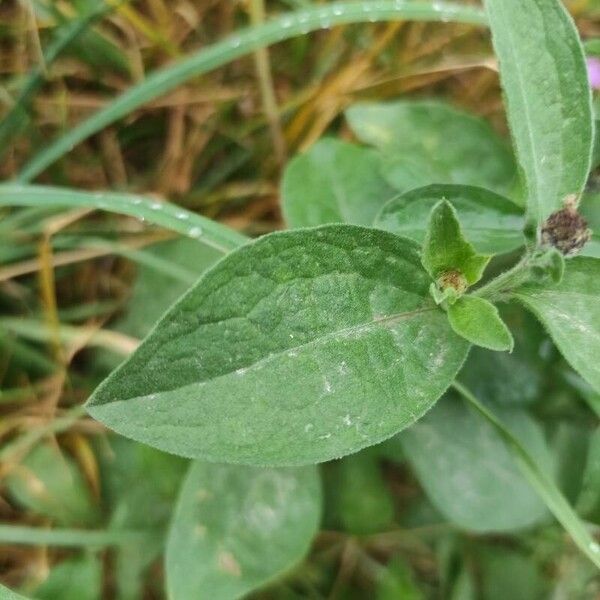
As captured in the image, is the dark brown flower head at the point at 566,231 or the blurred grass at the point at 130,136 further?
the blurred grass at the point at 130,136

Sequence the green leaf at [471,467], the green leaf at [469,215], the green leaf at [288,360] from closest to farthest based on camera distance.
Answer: the green leaf at [288,360] → the green leaf at [469,215] → the green leaf at [471,467]

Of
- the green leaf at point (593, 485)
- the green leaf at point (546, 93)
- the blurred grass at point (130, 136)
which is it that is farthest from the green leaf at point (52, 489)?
the green leaf at point (546, 93)

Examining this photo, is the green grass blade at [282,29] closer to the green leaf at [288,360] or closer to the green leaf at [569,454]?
the green leaf at [288,360]

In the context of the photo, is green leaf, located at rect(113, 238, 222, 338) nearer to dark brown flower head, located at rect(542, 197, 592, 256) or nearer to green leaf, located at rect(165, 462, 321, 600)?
green leaf, located at rect(165, 462, 321, 600)

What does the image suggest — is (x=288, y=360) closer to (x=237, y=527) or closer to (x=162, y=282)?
(x=237, y=527)

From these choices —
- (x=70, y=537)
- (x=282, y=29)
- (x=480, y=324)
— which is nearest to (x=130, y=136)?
(x=282, y=29)

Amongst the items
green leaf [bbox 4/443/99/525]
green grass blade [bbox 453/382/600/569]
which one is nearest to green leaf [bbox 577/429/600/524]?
green grass blade [bbox 453/382/600/569]

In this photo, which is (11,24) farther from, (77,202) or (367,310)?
(367,310)
